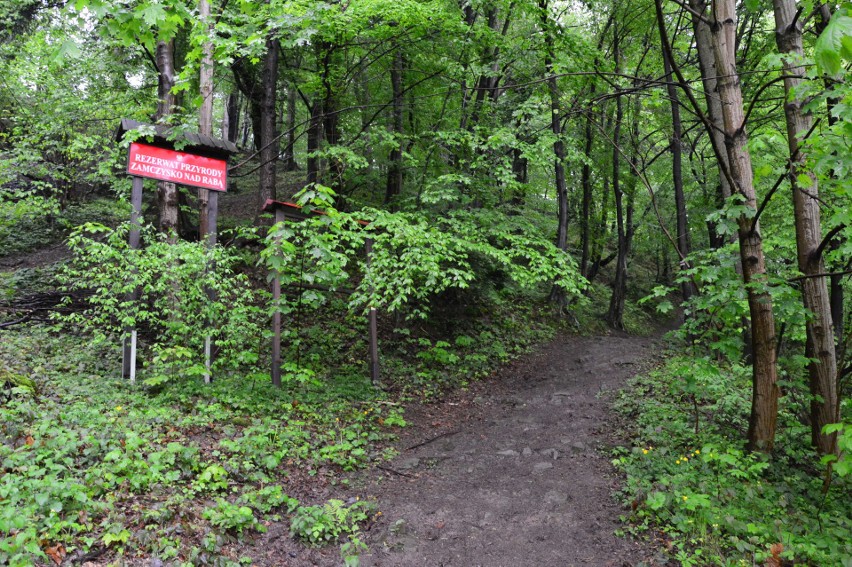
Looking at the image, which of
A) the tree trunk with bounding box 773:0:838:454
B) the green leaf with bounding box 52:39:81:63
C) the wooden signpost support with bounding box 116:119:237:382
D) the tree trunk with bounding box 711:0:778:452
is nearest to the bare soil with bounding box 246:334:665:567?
the tree trunk with bounding box 711:0:778:452

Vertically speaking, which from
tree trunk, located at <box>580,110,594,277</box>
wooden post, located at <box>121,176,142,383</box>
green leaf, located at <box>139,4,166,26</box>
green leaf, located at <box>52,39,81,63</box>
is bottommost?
wooden post, located at <box>121,176,142,383</box>

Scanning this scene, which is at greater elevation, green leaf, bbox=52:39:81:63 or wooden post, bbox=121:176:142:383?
green leaf, bbox=52:39:81:63

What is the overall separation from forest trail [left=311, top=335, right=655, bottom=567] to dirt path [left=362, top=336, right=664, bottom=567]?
0.01m

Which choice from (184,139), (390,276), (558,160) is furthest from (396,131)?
(184,139)

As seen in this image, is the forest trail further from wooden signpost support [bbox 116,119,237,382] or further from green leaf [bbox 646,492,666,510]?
wooden signpost support [bbox 116,119,237,382]

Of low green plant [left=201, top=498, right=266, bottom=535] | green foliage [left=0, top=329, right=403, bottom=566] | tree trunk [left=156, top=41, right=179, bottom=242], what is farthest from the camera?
tree trunk [left=156, top=41, right=179, bottom=242]

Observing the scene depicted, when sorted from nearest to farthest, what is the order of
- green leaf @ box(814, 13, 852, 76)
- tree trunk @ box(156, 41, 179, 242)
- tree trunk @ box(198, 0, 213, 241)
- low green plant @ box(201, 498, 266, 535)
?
green leaf @ box(814, 13, 852, 76), low green plant @ box(201, 498, 266, 535), tree trunk @ box(198, 0, 213, 241), tree trunk @ box(156, 41, 179, 242)

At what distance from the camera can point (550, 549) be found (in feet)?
13.8

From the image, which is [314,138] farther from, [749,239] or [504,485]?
[749,239]

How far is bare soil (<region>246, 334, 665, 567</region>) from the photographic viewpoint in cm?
409

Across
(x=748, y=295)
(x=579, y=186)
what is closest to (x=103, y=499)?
(x=748, y=295)

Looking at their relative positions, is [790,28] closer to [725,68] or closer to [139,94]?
[725,68]

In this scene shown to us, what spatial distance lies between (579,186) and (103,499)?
17315mm

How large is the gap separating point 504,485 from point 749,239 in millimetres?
3649
